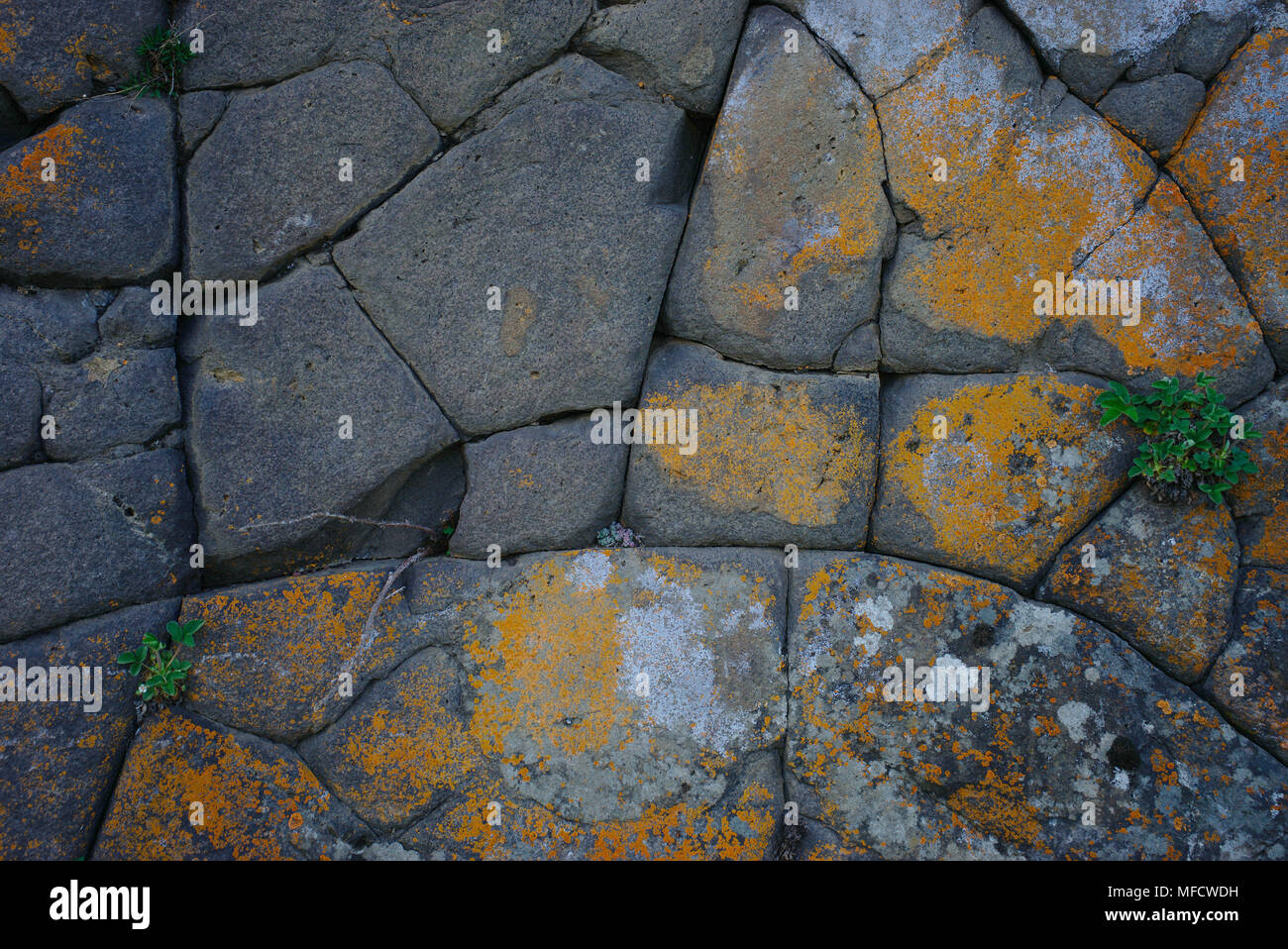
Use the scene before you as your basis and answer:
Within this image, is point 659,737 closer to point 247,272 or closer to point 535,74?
point 247,272

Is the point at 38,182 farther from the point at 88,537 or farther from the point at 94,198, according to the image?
the point at 88,537

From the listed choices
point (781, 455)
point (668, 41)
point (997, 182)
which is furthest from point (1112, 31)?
point (781, 455)

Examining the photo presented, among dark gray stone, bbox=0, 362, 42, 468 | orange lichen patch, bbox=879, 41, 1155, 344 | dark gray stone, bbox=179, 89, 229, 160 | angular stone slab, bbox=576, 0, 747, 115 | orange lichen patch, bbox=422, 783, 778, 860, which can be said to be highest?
angular stone slab, bbox=576, 0, 747, 115

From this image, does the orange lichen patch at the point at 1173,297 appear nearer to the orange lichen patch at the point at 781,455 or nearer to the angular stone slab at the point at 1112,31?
the angular stone slab at the point at 1112,31

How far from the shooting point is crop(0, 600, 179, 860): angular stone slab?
8.33 ft

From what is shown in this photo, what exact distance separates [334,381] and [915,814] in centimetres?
258

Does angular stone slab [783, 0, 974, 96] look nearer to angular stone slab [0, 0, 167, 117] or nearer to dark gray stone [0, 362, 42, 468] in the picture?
angular stone slab [0, 0, 167, 117]

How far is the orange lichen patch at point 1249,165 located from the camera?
258 centimetres

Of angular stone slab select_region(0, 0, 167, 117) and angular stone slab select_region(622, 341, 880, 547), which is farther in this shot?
angular stone slab select_region(622, 341, 880, 547)

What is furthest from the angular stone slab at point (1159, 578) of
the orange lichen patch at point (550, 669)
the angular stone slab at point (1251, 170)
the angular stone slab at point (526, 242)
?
the angular stone slab at point (526, 242)

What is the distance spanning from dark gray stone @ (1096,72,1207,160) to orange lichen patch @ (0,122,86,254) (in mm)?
3658

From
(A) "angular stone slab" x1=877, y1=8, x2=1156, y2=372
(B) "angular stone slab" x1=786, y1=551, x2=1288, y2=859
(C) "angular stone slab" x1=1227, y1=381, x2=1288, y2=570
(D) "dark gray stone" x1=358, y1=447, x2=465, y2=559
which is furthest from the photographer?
(D) "dark gray stone" x1=358, y1=447, x2=465, y2=559

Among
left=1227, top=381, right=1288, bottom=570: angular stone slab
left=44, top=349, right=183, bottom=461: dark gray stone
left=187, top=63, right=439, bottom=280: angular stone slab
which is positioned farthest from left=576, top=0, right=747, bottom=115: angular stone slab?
left=1227, top=381, right=1288, bottom=570: angular stone slab

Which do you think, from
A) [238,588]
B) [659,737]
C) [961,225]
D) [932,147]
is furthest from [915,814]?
[238,588]
